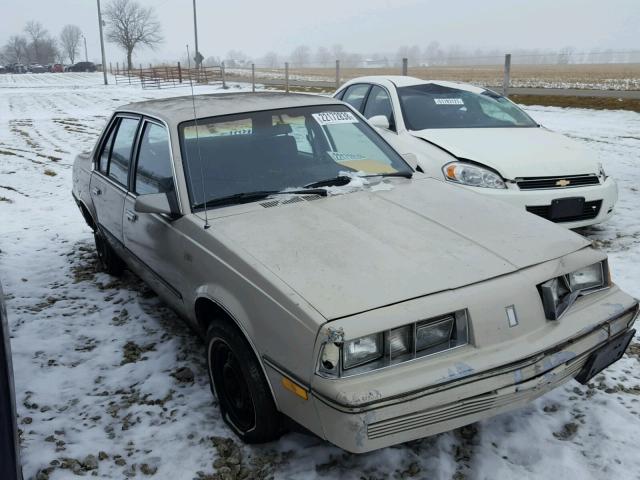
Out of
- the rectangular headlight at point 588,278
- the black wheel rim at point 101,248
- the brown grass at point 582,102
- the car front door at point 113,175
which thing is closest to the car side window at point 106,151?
the car front door at point 113,175

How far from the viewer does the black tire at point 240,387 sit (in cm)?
238

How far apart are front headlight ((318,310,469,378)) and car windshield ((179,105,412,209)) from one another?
132cm

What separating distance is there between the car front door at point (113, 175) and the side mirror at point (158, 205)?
833 millimetres

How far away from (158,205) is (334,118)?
4.57 feet

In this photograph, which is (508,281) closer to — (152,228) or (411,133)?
(152,228)

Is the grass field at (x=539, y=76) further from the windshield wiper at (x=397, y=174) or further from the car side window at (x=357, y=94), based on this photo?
the windshield wiper at (x=397, y=174)

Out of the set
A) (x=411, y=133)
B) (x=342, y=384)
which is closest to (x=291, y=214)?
(x=342, y=384)

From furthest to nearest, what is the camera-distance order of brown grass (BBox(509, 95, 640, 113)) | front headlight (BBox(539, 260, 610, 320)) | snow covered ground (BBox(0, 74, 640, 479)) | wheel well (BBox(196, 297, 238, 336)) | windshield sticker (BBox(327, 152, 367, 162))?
brown grass (BBox(509, 95, 640, 113)), windshield sticker (BBox(327, 152, 367, 162)), wheel well (BBox(196, 297, 238, 336)), snow covered ground (BBox(0, 74, 640, 479)), front headlight (BBox(539, 260, 610, 320))

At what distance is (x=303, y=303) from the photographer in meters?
2.12

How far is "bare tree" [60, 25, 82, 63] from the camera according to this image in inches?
4893

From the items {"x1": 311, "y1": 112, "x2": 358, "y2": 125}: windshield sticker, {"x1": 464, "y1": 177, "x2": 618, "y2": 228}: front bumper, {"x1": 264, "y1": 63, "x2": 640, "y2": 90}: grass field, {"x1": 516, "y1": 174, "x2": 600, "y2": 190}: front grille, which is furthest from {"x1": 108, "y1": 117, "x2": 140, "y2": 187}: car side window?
{"x1": 264, "y1": 63, "x2": 640, "y2": 90}: grass field

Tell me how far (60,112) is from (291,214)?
60.5 feet

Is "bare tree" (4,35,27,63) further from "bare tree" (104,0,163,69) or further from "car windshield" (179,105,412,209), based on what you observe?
"car windshield" (179,105,412,209)

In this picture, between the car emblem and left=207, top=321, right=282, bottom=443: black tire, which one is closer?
the car emblem
